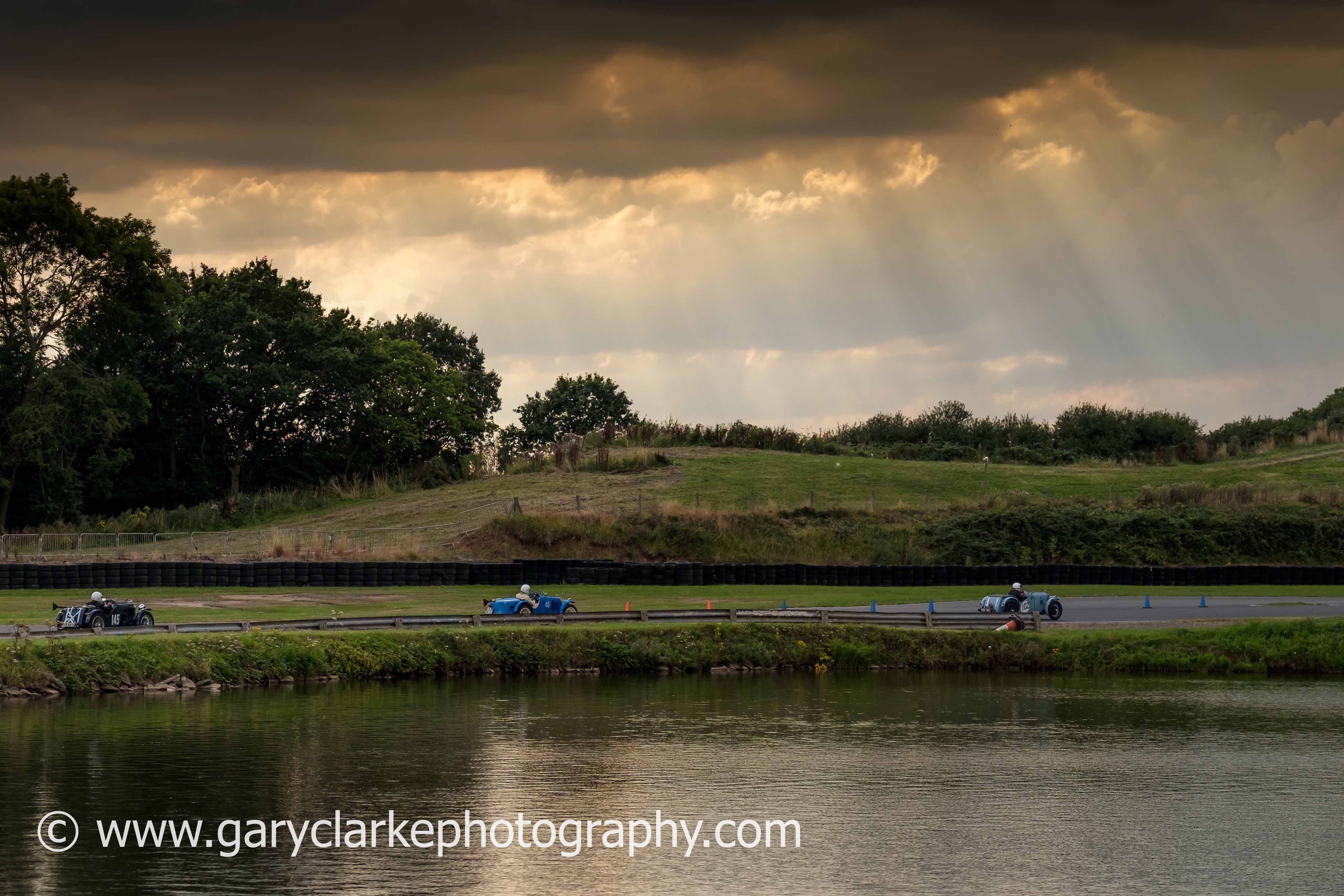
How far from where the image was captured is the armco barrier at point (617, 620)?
40438 mm

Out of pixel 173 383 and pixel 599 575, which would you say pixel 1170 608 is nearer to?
pixel 599 575

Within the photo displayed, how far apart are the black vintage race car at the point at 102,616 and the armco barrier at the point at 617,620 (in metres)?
0.21

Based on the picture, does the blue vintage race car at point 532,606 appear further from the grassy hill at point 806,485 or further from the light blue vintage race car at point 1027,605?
the grassy hill at point 806,485

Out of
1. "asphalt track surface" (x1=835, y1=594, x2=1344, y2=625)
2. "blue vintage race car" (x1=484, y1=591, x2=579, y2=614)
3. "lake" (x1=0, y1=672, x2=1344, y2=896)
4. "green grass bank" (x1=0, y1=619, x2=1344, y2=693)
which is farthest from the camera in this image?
"asphalt track surface" (x1=835, y1=594, x2=1344, y2=625)

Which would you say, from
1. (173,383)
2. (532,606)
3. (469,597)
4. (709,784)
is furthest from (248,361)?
(709,784)

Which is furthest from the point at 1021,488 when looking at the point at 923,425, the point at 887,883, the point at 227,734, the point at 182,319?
the point at 887,883

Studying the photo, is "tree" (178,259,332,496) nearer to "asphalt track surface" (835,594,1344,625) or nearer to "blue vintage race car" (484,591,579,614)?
"blue vintage race car" (484,591,579,614)

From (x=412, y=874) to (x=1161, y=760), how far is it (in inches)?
664

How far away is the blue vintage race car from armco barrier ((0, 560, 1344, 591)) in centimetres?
1228

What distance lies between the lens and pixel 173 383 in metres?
90.9

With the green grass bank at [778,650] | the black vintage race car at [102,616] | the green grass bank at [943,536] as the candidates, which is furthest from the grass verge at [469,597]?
the green grass bank at [943,536]

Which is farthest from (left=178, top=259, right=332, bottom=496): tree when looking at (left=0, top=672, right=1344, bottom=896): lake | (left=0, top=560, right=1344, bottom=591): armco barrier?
(left=0, top=672, right=1344, bottom=896): lake

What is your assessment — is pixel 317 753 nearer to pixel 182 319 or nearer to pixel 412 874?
pixel 412 874

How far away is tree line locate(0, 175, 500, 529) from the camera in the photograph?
7925 centimetres
